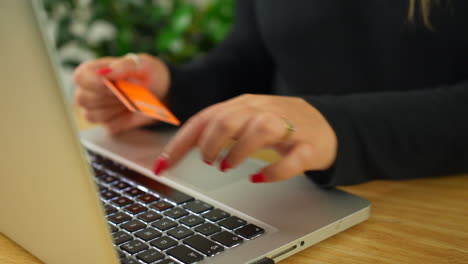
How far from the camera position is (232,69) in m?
1.12

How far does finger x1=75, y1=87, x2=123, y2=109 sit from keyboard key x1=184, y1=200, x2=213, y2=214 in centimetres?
34

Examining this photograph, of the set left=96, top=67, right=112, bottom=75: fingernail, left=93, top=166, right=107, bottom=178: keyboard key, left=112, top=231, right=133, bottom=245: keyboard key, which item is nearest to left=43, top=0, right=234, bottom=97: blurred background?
left=96, top=67, right=112, bottom=75: fingernail

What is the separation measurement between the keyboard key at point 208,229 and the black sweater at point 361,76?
151mm

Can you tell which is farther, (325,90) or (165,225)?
(325,90)

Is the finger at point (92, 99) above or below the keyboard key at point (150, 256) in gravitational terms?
above

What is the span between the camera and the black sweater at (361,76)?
61 cm

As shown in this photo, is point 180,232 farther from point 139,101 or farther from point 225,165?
point 139,101

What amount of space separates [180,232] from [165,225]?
0.08 ft

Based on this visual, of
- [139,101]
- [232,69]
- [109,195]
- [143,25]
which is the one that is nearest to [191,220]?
[109,195]

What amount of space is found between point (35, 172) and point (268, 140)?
24cm

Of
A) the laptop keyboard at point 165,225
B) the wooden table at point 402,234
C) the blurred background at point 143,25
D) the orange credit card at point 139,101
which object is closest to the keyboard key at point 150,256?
the laptop keyboard at point 165,225

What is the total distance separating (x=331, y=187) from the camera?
0.60 meters

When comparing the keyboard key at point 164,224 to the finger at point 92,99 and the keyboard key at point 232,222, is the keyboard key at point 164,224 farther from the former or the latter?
the finger at point 92,99

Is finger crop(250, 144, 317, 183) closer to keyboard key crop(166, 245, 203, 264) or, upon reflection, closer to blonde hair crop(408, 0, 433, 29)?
keyboard key crop(166, 245, 203, 264)
